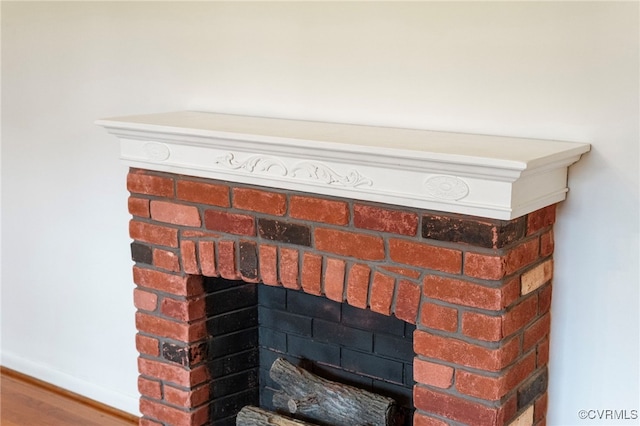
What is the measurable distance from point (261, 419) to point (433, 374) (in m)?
0.70

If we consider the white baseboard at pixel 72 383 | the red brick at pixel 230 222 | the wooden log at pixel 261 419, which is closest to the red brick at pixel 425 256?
the red brick at pixel 230 222

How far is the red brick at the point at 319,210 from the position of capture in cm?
194

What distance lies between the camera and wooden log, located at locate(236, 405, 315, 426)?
92.2 inches

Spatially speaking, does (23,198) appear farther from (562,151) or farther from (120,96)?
(562,151)

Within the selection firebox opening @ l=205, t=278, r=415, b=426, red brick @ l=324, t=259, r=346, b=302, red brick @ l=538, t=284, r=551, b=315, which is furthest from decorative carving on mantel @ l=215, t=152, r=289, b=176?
red brick @ l=538, t=284, r=551, b=315

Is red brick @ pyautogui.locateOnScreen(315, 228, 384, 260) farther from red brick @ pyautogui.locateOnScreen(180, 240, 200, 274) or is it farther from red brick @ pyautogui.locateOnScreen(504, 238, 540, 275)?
red brick @ pyautogui.locateOnScreen(180, 240, 200, 274)

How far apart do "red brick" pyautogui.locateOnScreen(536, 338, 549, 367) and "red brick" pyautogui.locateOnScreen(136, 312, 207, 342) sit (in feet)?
3.35

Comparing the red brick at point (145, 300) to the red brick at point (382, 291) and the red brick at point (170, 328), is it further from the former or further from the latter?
the red brick at point (382, 291)

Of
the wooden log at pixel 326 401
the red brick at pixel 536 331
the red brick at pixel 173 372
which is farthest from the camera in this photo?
the red brick at pixel 173 372

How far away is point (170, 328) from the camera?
241 centimetres

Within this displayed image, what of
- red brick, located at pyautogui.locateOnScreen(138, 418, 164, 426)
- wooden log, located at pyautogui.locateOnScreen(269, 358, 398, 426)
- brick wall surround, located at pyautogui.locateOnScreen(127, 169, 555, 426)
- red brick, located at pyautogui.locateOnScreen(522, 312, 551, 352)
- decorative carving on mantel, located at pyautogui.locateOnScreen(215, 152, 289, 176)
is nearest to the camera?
brick wall surround, located at pyautogui.locateOnScreen(127, 169, 555, 426)

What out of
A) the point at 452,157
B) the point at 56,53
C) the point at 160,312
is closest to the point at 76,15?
the point at 56,53

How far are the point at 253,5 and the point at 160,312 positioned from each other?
981mm

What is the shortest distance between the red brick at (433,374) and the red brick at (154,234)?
83 centimetres
